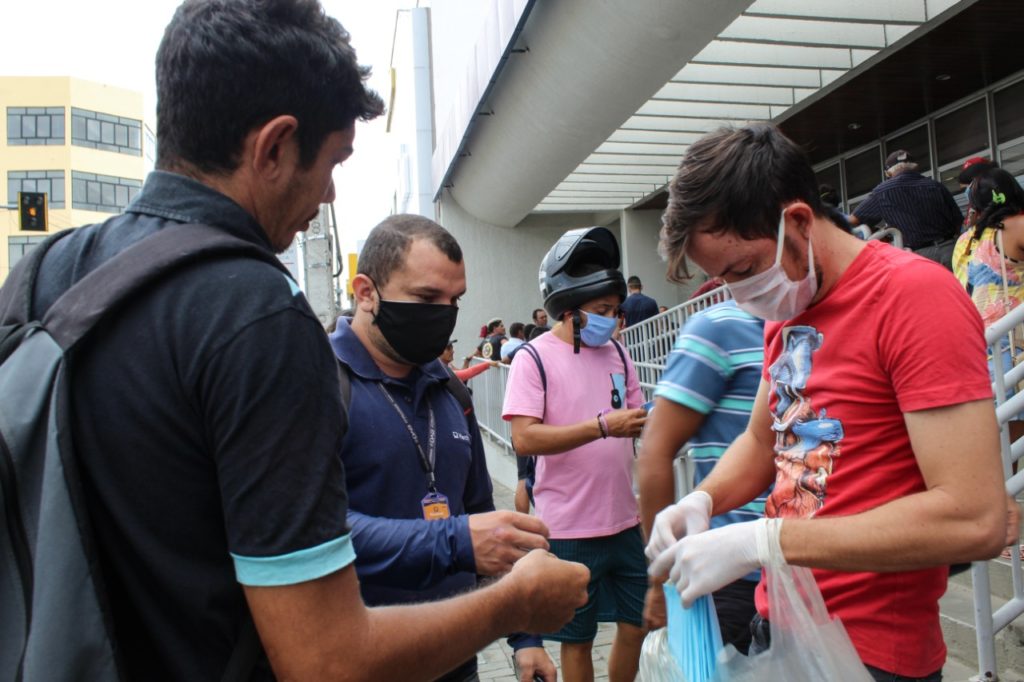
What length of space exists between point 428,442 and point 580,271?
175 cm

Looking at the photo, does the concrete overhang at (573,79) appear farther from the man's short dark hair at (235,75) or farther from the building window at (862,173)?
the man's short dark hair at (235,75)

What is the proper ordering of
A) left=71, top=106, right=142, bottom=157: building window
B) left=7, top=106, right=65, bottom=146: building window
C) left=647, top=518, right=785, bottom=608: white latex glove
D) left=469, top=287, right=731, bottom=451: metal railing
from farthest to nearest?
1. left=71, top=106, right=142, bottom=157: building window
2. left=7, top=106, right=65, bottom=146: building window
3. left=469, top=287, right=731, bottom=451: metal railing
4. left=647, top=518, right=785, bottom=608: white latex glove

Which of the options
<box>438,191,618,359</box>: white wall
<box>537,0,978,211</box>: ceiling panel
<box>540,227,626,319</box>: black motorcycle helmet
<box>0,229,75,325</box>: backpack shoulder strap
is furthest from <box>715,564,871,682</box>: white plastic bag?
<box>438,191,618,359</box>: white wall

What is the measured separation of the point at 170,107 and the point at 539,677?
2234 mm

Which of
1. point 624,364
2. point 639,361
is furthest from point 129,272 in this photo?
point 639,361

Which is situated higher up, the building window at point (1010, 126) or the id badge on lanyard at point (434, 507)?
the building window at point (1010, 126)

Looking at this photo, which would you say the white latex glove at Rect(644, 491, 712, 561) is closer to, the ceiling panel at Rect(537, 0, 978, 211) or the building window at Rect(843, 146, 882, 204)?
the ceiling panel at Rect(537, 0, 978, 211)

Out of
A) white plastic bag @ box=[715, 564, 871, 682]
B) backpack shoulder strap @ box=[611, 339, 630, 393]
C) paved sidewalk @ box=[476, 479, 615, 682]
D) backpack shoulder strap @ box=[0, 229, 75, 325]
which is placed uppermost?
backpack shoulder strap @ box=[0, 229, 75, 325]

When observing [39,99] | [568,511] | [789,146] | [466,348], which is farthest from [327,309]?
[39,99]

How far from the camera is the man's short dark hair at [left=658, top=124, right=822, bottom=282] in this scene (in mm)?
1744

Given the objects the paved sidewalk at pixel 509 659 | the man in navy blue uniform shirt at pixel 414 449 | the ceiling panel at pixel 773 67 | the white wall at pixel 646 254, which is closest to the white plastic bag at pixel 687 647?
the man in navy blue uniform shirt at pixel 414 449

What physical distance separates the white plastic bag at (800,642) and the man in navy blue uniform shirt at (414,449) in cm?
52

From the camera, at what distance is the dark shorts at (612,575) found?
339cm

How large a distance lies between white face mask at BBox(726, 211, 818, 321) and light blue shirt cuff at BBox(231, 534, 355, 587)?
47.3 inches
